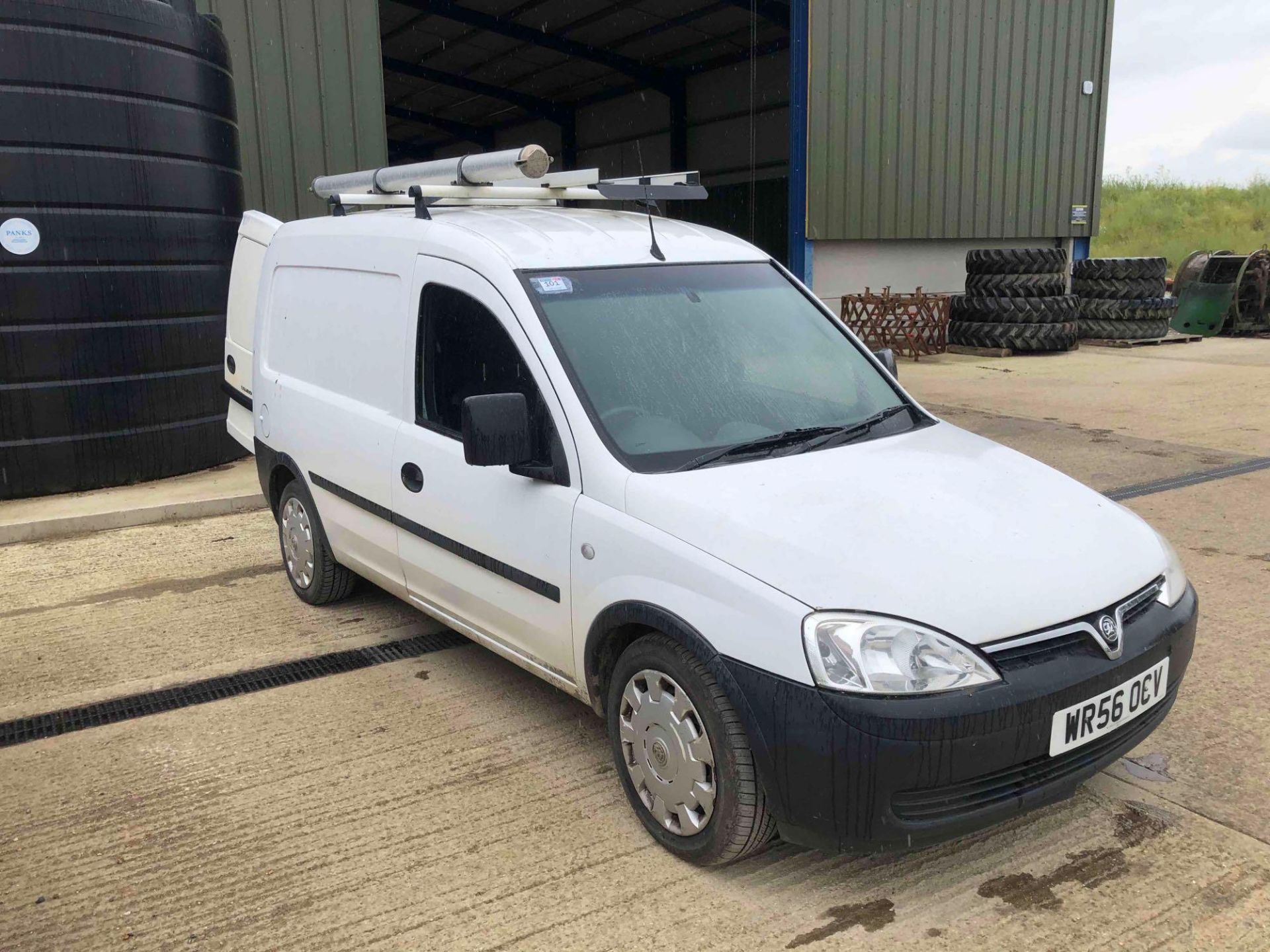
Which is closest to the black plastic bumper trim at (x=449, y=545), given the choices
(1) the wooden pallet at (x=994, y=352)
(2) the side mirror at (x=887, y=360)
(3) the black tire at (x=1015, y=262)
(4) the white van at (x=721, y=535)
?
(4) the white van at (x=721, y=535)

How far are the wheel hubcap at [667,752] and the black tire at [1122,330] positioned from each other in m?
15.6

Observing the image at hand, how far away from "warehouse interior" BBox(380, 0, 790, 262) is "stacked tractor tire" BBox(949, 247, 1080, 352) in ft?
18.1

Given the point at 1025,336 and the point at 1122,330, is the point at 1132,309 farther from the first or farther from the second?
the point at 1025,336

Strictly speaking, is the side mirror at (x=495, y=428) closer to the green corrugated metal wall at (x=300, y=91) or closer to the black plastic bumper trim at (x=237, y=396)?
the black plastic bumper trim at (x=237, y=396)

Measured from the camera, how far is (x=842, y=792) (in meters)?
2.50

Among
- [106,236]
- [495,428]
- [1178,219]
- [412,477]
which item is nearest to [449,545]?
[412,477]

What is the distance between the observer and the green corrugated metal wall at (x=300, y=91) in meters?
9.25

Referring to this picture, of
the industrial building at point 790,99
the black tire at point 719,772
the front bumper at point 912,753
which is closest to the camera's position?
the front bumper at point 912,753

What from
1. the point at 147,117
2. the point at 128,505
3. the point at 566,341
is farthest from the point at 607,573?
the point at 147,117

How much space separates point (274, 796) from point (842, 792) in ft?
6.13

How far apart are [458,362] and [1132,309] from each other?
50.4ft

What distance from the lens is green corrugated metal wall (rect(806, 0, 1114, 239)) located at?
1528cm

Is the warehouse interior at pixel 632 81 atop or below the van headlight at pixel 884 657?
atop

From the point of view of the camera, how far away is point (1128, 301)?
16453 millimetres
